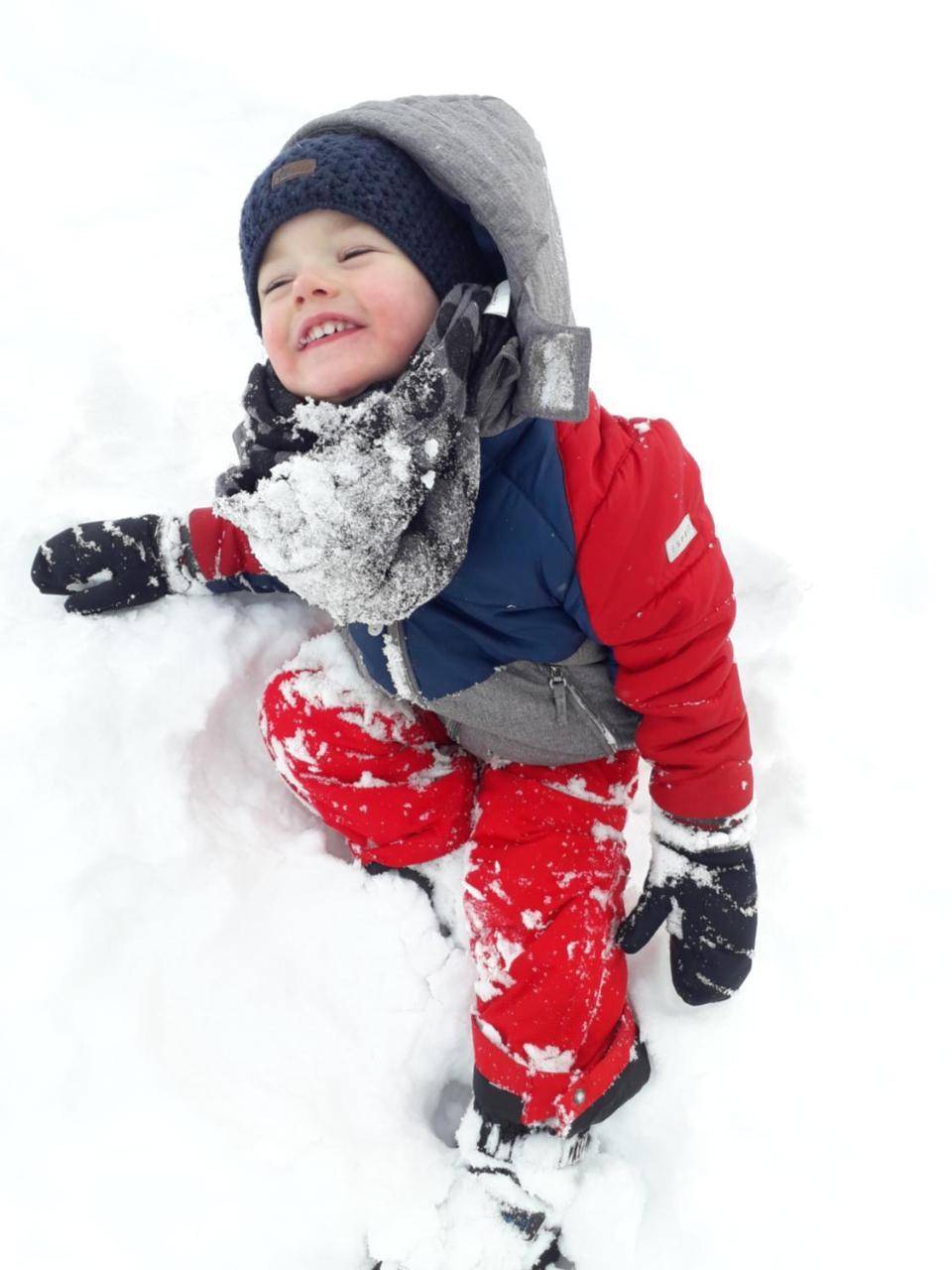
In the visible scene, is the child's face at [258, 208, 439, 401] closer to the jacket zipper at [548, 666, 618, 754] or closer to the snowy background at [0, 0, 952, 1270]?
the jacket zipper at [548, 666, 618, 754]

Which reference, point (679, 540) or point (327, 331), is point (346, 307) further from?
point (679, 540)

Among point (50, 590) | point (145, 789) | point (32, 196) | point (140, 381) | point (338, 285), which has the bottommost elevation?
point (145, 789)

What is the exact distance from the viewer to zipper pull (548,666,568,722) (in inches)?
42.3

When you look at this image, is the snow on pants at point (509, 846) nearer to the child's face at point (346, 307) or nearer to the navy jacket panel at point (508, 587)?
the navy jacket panel at point (508, 587)

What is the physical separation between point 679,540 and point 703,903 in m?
0.45

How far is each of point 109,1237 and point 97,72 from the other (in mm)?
2424

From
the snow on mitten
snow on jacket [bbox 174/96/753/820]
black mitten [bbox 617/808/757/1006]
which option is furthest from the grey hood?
the snow on mitten

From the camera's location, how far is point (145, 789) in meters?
1.16

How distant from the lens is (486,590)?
100 centimetres

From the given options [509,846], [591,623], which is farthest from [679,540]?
[509,846]

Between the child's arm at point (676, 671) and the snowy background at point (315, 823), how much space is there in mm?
157

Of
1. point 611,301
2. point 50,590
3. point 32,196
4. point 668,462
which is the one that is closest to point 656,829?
point 668,462

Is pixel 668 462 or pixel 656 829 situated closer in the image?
pixel 668 462

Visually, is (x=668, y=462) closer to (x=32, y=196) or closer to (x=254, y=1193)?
(x=254, y=1193)
